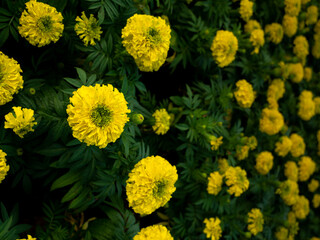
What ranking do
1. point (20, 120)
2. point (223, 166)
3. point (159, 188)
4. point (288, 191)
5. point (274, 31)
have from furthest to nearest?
point (274, 31), point (288, 191), point (223, 166), point (159, 188), point (20, 120)

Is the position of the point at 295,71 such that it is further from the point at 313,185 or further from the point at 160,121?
the point at 160,121

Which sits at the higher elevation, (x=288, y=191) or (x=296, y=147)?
(x=296, y=147)

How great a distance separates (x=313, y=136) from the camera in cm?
312

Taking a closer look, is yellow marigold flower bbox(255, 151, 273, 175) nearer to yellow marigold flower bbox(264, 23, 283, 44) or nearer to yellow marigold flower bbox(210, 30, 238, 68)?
yellow marigold flower bbox(210, 30, 238, 68)

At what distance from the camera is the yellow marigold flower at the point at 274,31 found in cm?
248

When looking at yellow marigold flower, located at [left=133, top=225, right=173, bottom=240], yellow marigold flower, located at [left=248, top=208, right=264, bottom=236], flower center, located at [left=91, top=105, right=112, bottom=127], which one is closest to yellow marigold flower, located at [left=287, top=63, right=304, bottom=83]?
yellow marigold flower, located at [left=248, top=208, right=264, bottom=236]

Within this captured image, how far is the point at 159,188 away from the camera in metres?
1.25

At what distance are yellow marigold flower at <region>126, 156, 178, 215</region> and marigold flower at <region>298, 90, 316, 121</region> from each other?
208cm

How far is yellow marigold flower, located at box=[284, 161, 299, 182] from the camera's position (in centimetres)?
256

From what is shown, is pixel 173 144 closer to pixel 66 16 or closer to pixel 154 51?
pixel 154 51

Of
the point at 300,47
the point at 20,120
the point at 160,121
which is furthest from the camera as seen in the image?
the point at 300,47

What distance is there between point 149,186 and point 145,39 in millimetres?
684

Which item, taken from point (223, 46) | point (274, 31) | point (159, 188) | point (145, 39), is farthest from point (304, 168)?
Result: point (145, 39)

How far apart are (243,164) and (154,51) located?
1461 mm
